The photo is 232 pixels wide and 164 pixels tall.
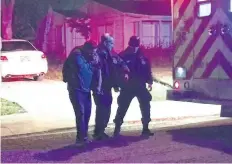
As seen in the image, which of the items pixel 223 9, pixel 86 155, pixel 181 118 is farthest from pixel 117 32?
pixel 86 155

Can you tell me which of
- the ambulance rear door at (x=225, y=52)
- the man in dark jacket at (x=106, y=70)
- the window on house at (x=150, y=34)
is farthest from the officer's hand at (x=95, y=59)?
the window on house at (x=150, y=34)

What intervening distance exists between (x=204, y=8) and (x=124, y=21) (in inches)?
682

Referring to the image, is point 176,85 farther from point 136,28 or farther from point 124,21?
point 136,28

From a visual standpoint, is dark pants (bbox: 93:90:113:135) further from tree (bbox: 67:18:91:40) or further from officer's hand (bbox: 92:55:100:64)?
tree (bbox: 67:18:91:40)

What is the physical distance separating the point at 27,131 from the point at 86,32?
1841cm

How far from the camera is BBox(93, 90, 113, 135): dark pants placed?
786 cm

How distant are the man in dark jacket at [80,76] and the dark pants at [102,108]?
29 cm

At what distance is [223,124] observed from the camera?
9391mm

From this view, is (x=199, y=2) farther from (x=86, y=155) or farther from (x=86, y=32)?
(x=86, y=32)

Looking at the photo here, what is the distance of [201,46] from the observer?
354 inches

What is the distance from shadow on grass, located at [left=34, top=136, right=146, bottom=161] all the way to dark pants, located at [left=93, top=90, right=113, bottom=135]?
0.27 m

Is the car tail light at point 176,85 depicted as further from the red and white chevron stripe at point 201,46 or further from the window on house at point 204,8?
the window on house at point 204,8

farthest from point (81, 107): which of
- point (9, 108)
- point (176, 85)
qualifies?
point (9, 108)

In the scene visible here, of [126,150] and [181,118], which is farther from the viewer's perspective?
[181,118]
